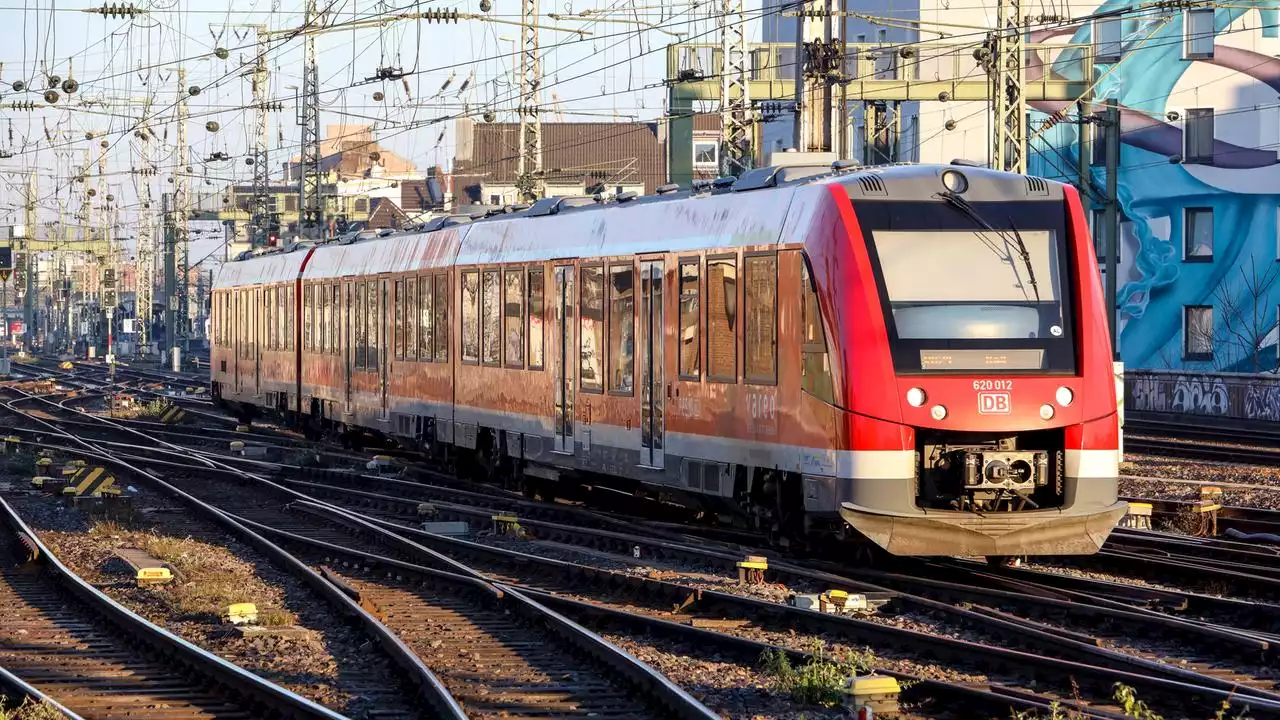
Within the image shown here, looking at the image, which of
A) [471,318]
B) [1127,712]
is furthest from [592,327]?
[1127,712]

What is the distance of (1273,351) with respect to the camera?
2019 inches

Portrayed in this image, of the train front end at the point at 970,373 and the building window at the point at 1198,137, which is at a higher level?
the building window at the point at 1198,137

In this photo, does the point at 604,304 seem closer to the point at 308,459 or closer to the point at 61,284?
the point at 308,459

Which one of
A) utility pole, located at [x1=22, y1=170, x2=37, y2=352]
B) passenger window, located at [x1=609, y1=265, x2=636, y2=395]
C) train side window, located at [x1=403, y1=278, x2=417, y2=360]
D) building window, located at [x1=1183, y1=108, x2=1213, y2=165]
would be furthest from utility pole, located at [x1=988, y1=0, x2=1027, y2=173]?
utility pole, located at [x1=22, y1=170, x2=37, y2=352]

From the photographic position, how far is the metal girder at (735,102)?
3011cm

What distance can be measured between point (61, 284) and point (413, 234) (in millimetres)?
91835

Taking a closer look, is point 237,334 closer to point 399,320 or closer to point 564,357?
point 399,320

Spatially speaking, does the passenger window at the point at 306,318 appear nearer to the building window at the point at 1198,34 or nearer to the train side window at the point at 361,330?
the train side window at the point at 361,330

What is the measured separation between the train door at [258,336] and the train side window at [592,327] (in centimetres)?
1801

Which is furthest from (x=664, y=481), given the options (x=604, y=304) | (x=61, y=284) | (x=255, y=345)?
(x=61, y=284)

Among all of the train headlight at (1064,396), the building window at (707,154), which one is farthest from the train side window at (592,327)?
the building window at (707,154)

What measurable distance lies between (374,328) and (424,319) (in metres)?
2.78

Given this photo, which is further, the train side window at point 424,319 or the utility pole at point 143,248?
the utility pole at point 143,248

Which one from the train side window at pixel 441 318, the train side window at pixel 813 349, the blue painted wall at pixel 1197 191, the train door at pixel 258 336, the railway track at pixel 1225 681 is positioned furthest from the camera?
the blue painted wall at pixel 1197 191
